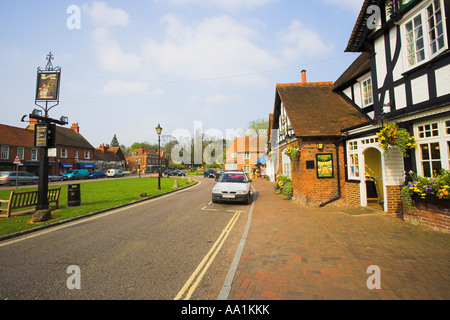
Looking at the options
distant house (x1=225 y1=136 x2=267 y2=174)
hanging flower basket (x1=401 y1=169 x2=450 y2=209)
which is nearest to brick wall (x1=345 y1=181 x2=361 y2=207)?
hanging flower basket (x1=401 y1=169 x2=450 y2=209)

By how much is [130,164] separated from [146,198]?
6636 cm

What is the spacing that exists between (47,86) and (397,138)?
12796 millimetres

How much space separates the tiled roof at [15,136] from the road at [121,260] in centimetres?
3728

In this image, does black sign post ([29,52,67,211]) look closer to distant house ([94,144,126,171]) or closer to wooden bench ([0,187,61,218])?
wooden bench ([0,187,61,218])

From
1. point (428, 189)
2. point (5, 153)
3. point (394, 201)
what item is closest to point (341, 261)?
point (428, 189)

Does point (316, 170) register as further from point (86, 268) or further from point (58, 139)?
point (58, 139)

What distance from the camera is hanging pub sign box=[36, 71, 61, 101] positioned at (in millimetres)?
8391

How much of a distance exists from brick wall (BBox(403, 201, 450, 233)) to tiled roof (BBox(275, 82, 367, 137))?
4108mm

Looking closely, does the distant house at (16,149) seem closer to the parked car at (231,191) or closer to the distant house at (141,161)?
the parked car at (231,191)

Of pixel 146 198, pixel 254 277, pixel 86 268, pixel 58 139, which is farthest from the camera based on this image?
pixel 58 139

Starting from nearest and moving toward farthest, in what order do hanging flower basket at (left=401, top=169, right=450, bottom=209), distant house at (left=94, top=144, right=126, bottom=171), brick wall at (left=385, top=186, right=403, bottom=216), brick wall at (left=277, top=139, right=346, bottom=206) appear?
hanging flower basket at (left=401, top=169, right=450, bottom=209), brick wall at (left=385, top=186, right=403, bottom=216), brick wall at (left=277, top=139, right=346, bottom=206), distant house at (left=94, top=144, right=126, bottom=171)

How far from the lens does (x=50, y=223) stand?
6.67 meters
